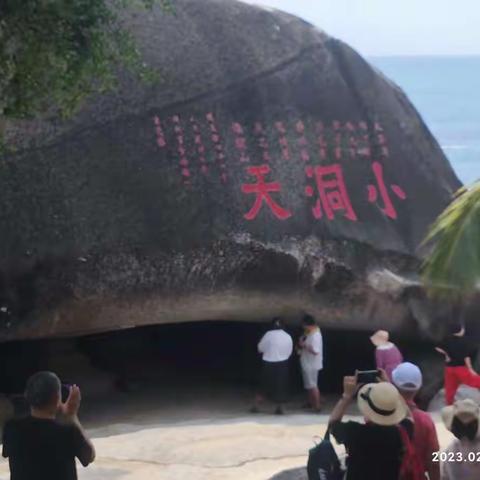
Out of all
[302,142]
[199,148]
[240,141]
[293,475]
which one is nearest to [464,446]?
[293,475]

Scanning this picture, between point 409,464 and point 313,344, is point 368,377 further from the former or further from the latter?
point 313,344

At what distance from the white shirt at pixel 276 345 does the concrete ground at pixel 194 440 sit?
0.55 metres

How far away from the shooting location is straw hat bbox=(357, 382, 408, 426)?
15.3 ft

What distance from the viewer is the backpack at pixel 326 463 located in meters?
4.91

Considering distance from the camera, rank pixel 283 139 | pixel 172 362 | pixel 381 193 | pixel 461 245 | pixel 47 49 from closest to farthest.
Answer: pixel 47 49, pixel 461 245, pixel 283 139, pixel 381 193, pixel 172 362

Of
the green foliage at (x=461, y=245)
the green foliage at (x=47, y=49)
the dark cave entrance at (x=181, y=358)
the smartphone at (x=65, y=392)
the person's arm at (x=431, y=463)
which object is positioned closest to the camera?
the person's arm at (x=431, y=463)

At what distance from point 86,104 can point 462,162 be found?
26.2m

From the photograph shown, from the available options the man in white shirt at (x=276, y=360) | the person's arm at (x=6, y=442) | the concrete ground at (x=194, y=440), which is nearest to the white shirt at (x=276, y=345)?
the man in white shirt at (x=276, y=360)

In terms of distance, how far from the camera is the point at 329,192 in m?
11.3

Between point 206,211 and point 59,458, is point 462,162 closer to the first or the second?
point 206,211

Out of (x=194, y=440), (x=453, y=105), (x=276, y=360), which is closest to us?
(x=194, y=440)

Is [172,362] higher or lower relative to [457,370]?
lower

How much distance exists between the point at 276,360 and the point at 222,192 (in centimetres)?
168

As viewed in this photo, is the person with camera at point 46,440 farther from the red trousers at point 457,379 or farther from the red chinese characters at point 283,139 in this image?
the red chinese characters at point 283,139
